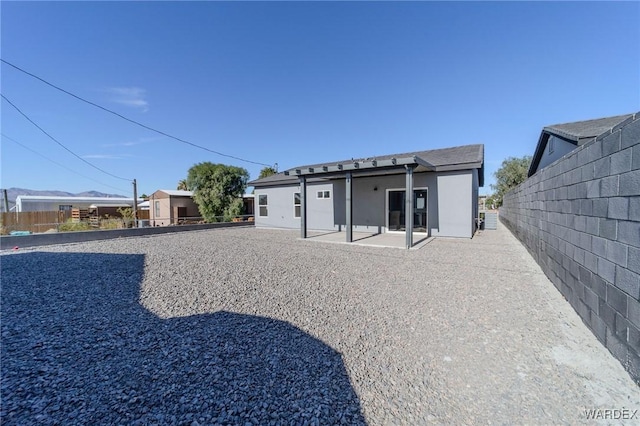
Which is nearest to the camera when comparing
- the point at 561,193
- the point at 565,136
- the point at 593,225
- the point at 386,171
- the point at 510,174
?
the point at 593,225

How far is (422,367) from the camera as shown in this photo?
2.29 metres

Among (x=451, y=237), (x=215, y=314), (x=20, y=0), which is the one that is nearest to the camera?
(x=215, y=314)

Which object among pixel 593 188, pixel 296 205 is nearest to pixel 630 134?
pixel 593 188

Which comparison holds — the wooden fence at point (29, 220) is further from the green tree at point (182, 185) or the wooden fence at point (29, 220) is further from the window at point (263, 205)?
the green tree at point (182, 185)

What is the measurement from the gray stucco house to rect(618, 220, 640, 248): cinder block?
19.2 feet

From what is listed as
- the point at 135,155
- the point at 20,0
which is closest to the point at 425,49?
the point at 20,0

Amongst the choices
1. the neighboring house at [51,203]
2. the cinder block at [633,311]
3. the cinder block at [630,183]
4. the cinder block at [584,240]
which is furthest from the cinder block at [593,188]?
the neighboring house at [51,203]

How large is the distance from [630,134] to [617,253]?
106cm

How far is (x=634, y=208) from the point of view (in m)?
2.10

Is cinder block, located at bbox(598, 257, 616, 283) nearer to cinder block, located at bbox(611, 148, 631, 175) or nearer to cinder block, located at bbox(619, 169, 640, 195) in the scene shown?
cinder block, located at bbox(619, 169, 640, 195)

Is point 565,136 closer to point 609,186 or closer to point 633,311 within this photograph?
point 609,186

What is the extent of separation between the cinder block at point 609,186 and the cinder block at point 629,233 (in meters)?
0.32

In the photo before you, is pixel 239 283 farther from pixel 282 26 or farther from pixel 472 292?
pixel 282 26

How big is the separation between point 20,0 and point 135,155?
1478 centimetres
